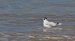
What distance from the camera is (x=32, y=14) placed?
16.2 m

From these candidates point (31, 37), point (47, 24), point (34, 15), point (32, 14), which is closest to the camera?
point (31, 37)

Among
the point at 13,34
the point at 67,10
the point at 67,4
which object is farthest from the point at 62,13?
the point at 13,34

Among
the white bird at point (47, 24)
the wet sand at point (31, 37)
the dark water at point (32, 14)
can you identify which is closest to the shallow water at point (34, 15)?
the dark water at point (32, 14)

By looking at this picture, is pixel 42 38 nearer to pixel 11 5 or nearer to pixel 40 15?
pixel 40 15

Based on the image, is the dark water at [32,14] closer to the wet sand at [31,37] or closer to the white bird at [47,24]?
the white bird at [47,24]

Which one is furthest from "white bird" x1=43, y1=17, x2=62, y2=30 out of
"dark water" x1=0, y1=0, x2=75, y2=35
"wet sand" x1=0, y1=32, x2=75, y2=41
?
"wet sand" x1=0, y1=32, x2=75, y2=41

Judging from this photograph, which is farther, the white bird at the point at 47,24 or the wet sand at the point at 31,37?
the white bird at the point at 47,24

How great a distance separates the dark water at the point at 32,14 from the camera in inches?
541

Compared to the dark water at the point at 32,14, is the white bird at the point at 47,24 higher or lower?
lower

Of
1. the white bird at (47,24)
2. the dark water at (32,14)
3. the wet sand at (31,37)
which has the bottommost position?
the wet sand at (31,37)

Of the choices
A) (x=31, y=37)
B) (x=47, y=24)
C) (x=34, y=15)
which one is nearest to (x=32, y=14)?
(x=34, y=15)

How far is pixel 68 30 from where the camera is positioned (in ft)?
42.8

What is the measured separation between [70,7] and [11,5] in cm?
326

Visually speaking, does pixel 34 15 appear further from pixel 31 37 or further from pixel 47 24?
pixel 31 37
